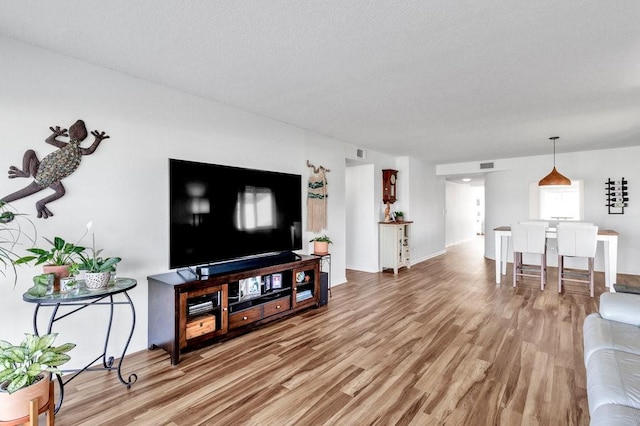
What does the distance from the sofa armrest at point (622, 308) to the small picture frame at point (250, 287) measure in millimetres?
2867

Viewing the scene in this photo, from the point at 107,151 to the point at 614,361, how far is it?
3.64 m

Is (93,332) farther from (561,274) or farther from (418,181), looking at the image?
(418,181)

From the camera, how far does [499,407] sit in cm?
195

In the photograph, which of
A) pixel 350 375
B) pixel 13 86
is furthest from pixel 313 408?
A: pixel 13 86

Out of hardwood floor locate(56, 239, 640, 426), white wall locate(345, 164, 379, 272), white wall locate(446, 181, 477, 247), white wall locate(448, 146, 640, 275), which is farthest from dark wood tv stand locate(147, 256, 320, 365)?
white wall locate(446, 181, 477, 247)

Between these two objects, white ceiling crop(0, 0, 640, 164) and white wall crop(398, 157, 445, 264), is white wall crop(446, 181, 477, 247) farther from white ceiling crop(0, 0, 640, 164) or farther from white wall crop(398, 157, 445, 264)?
white ceiling crop(0, 0, 640, 164)

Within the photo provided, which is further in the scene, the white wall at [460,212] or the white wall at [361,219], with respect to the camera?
the white wall at [460,212]

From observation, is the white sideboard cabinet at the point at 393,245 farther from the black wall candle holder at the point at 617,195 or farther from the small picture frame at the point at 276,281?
the black wall candle holder at the point at 617,195

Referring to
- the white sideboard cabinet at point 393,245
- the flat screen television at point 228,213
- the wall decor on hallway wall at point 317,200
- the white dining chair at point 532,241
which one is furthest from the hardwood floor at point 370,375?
the white sideboard cabinet at point 393,245

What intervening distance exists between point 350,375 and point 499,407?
38.2 inches

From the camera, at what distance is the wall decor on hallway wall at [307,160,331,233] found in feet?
14.6

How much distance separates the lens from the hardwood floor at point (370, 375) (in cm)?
189

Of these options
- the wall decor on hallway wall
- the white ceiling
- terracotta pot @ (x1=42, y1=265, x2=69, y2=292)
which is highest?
the white ceiling

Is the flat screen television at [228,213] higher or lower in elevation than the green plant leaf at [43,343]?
higher
